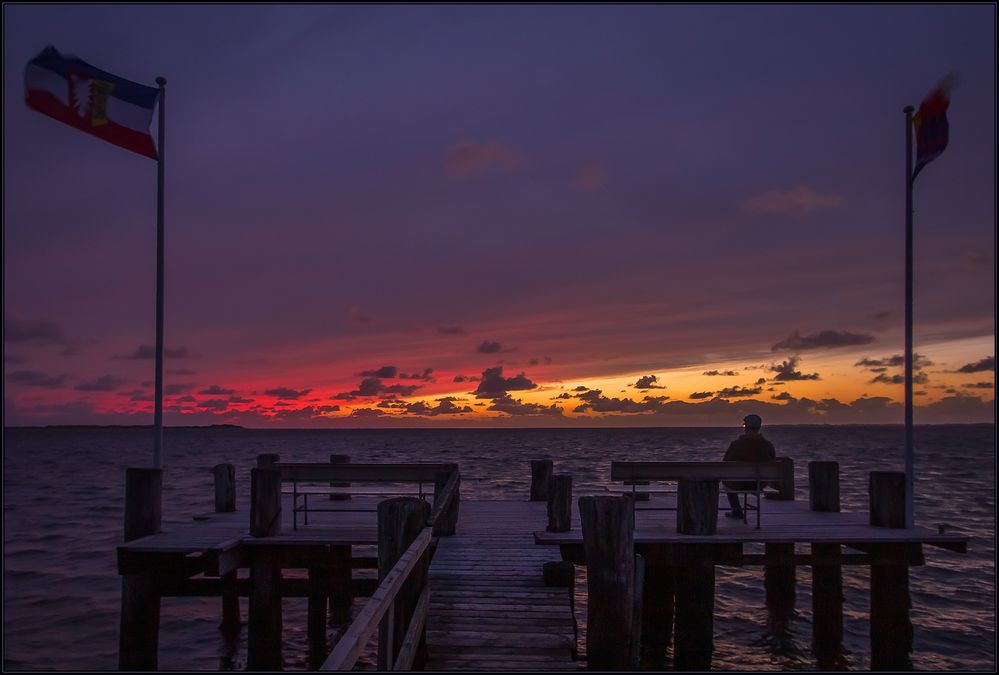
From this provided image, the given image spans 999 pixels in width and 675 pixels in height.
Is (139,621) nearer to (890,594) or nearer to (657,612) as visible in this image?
(657,612)

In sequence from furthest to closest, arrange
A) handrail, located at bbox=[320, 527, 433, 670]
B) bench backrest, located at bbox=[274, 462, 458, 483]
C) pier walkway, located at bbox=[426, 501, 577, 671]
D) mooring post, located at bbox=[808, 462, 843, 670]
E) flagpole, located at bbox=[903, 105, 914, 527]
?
1. mooring post, located at bbox=[808, 462, 843, 670]
2. flagpole, located at bbox=[903, 105, 914, 527]
3. bench backrest, located at bbox=[274, 462, 458, 483]
4. pier walkway, located at bbox=[426, 501, 577, 671]
5. handrail, located at bbox=[320, 527, 433, 670]

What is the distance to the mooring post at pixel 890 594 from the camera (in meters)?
11.9

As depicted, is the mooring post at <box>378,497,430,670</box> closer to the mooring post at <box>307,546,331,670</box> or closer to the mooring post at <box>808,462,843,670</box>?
the mooring post at <box>307,546,331,670</box>

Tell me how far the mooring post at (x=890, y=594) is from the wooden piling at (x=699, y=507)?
2.95 m

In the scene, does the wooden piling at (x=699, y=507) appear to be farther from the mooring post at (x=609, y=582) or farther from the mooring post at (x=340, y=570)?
the mooring post at (x=340, y=570)

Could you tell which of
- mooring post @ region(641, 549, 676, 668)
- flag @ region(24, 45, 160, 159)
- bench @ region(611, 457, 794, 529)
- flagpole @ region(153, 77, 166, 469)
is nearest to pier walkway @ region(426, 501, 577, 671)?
bench @ region(611, 457, 794, 529)

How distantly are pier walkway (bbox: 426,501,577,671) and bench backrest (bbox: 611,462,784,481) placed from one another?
1.80 metres

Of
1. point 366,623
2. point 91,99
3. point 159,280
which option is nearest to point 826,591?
point 366,623

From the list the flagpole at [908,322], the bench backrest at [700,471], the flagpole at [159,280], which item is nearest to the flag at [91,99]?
the flagpole at [159,280]

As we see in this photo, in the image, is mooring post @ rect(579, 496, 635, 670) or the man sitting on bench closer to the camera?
mooring post @ rect(579, 496, 635, 670)

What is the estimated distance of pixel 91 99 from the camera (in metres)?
12.7

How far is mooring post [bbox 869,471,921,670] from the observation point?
1195cm

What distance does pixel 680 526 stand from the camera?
11266 mm

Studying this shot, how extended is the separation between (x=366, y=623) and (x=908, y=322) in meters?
11.0
